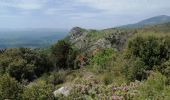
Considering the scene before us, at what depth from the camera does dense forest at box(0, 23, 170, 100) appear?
8477 mm

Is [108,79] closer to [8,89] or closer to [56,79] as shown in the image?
[56,79]

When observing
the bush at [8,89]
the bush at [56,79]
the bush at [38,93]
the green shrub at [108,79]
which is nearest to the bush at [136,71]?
the green shrub at [108,79]

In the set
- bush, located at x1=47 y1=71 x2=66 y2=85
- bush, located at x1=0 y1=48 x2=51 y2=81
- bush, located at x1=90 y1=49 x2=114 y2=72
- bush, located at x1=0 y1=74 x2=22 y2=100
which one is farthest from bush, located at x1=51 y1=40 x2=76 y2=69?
bush, located at x1=0 y1=74 x2=22 y2=100

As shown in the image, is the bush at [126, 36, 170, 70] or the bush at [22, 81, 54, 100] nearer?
the bush at [22, 81, 54, 100]

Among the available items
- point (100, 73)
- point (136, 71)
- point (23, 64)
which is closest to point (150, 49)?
point (136, 71)

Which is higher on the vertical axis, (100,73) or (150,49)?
(150,49)

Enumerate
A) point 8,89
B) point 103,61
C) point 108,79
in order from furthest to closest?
point 103,61
point 108,79
point 8,89

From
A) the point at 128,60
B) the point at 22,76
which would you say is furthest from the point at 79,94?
the point at 22,76

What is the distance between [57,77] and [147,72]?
20.0ft

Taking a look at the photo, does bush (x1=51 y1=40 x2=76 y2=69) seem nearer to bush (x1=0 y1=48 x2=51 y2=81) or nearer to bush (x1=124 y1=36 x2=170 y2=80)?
bush (x1=0 y1=48 x2=51 y2=81)

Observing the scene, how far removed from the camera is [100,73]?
18875 mm

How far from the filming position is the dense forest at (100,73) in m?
8.48

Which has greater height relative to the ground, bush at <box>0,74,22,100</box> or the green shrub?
bush at <box>0,74,22,100</box>

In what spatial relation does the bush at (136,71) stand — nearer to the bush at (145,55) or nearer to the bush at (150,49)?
the bush at (145,55)
